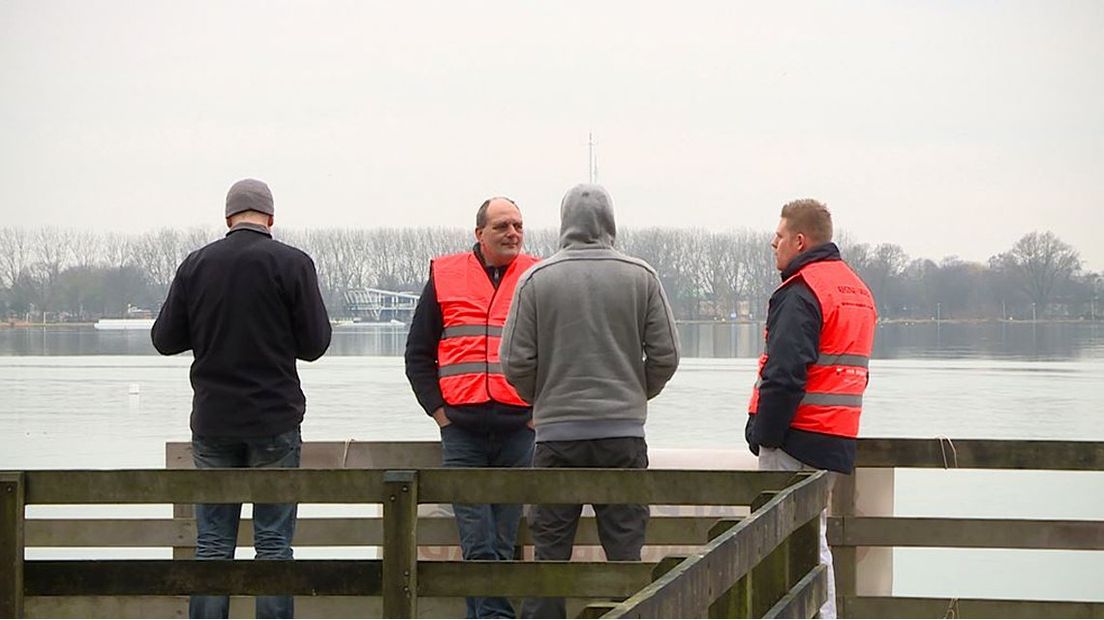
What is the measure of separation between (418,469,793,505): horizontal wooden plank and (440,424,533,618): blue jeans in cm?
98

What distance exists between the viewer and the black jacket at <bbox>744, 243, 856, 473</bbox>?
495 centimetres

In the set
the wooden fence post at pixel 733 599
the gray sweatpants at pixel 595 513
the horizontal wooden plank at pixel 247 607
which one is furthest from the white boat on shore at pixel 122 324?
the wooden fence post at pixel 733 599

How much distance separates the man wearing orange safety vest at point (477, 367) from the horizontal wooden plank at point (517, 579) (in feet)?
2.69

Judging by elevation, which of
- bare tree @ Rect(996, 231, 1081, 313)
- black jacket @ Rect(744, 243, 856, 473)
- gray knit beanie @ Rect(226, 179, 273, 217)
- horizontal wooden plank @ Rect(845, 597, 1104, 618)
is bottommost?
horizontal wooden plank @ Rect(845, 597, 1104, 618)

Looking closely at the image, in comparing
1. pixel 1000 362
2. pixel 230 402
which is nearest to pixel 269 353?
pixel 230 402

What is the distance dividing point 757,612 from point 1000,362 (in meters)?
49.6

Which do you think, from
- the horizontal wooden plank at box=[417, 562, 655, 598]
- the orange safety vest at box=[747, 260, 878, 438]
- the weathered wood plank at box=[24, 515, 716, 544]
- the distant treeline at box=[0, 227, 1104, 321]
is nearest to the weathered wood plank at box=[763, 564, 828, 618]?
the horizontal wooden plank at box=[417, 562, 655, 598]

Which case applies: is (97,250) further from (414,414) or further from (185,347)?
(185,347)

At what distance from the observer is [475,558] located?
17.2ft

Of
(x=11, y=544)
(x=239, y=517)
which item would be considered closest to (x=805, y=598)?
(x=239, y=517)

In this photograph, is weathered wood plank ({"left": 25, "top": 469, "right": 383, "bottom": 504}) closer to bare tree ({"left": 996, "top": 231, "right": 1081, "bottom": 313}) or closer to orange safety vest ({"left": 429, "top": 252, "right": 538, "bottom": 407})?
orange safety vest ({"left": 429, "top": 252, "right": 538, "bottom": 407})

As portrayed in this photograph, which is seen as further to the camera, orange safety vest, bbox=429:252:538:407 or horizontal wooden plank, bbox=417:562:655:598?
orange safety vest, bbox=429:252:538:407

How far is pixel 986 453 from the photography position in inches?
223

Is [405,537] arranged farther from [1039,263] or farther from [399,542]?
[1039,263]
